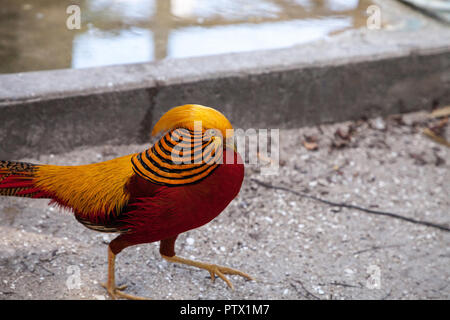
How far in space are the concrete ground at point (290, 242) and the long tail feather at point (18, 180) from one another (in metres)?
0.49

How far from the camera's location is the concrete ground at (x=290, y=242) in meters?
2.53

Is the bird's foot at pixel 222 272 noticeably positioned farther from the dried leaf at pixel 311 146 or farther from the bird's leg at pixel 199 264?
the dried leaf at pixel 311 146

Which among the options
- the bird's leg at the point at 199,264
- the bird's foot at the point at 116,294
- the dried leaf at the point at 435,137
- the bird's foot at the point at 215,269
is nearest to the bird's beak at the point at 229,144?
the bird's leg at the point at 199,264

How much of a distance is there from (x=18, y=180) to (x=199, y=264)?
850mm

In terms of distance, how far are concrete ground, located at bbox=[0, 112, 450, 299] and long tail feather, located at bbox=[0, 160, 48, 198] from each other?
487mm

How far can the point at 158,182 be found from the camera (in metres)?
1.95

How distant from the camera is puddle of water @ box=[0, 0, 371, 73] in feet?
12.2

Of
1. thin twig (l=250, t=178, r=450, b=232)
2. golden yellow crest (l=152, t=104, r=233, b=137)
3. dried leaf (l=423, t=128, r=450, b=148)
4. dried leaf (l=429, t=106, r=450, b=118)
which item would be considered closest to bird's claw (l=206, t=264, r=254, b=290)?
thin twig (l=250, t=178, r=450, b=232)

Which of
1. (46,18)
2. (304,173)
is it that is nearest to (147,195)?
(304,173)

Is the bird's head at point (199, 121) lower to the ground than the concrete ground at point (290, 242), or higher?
higher

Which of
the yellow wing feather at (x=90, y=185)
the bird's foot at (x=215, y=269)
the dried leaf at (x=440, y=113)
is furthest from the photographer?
the dried leaf at (x=440, y=113)

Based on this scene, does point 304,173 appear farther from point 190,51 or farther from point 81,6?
point 81,6

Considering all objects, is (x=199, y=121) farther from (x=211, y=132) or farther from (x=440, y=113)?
(x=440, y=113)

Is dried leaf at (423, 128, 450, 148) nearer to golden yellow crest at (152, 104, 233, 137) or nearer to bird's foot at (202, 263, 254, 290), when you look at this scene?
bird's foot at (202, 263, 254, 290)
